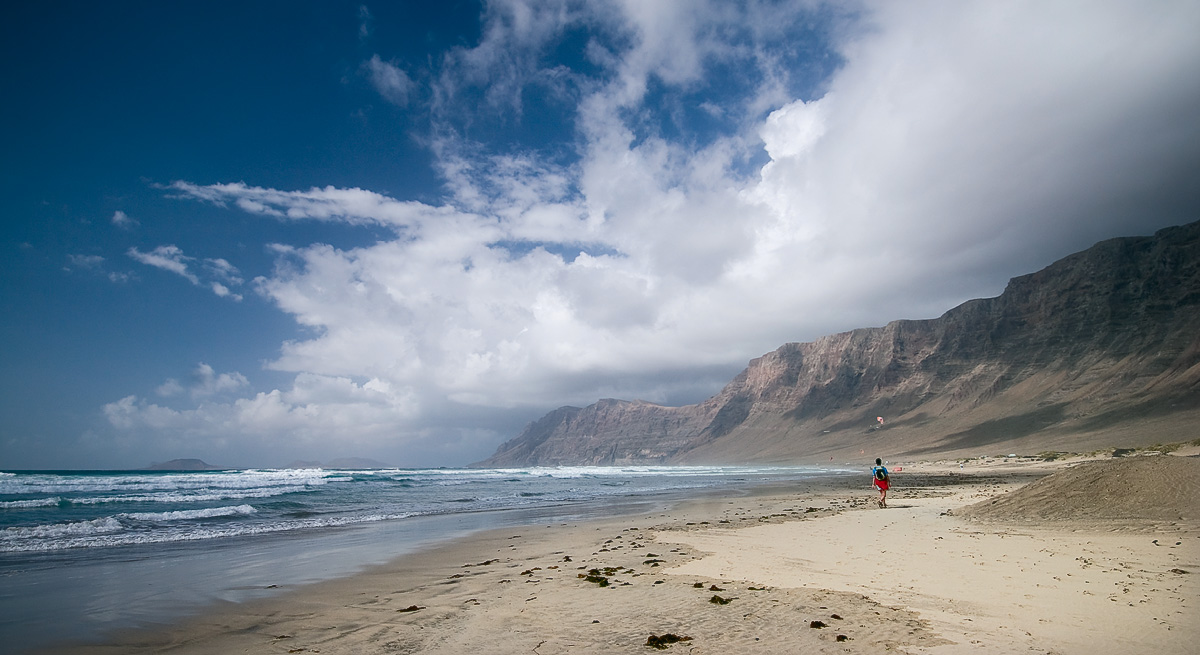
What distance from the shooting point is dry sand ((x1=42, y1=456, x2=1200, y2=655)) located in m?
5.91

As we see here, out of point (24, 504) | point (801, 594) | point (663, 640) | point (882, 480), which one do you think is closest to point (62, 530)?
point (24, 504)

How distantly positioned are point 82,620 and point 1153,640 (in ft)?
44.0

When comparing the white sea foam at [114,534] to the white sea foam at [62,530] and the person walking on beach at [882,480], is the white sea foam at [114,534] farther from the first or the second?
the person walking on beach at [882,480]

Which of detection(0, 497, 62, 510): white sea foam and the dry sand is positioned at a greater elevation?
detection(0, 497, 62, 510): white sea foam

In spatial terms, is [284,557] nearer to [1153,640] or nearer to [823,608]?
[823,608]

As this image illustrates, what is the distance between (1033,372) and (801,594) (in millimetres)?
145105

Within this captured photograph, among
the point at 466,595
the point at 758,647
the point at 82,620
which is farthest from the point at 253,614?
the point at 758,647

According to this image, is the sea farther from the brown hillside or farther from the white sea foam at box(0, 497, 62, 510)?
the brown hillside

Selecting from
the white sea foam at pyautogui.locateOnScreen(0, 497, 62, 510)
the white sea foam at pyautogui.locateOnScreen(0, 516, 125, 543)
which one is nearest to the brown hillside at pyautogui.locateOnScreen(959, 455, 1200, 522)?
the white sea foam at pyautogui.locateOnScreen(0, 516, 125, 543)

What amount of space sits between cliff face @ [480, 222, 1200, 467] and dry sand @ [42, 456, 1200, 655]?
7710 cm

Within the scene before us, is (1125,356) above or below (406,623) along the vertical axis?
above

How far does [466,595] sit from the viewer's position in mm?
8945

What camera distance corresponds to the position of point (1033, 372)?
119 metres

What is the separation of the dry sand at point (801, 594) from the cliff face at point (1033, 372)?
77.1m
